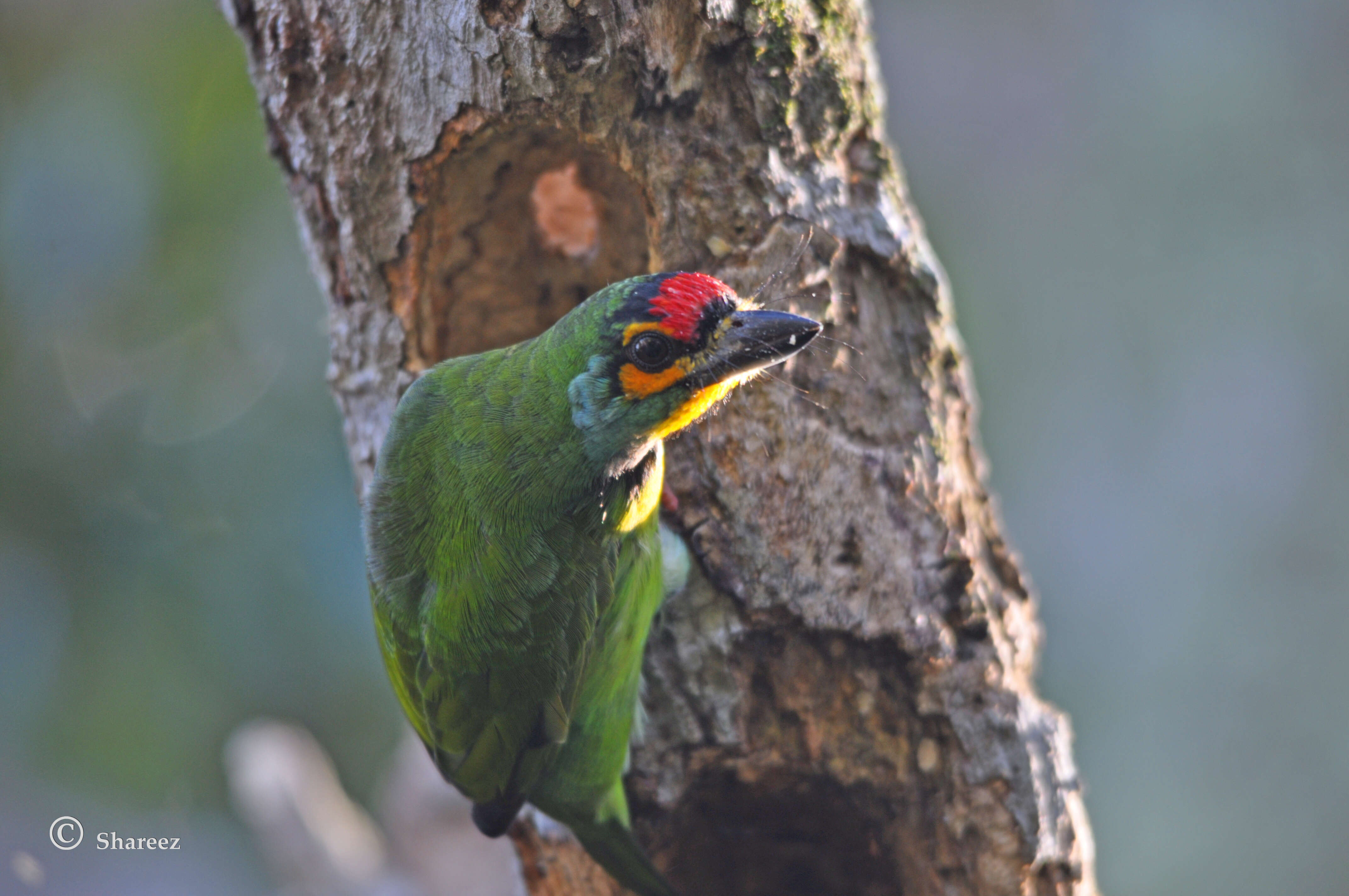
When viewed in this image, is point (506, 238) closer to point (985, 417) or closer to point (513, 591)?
point (513, 591)

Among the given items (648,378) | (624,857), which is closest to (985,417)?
(624,857)

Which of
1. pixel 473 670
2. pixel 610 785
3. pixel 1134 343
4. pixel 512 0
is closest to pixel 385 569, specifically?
pixel 473 670

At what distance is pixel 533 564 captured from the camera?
7.42 ft

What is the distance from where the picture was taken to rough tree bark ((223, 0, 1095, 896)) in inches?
86.1

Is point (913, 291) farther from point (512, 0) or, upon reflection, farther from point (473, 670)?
point (473, 670)

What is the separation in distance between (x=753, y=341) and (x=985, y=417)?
4.78 meters

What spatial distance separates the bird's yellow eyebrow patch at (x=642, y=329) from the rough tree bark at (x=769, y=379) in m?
→ 0.40

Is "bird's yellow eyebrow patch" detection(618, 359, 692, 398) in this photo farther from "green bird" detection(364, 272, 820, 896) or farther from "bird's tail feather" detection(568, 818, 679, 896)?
"bird's tail feather" detection(568, 818, 679, 896)

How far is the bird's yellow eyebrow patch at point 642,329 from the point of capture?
1917mm

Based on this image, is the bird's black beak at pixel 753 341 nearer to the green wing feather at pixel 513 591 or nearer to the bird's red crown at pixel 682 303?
the bird's red crown at pixel 682 303

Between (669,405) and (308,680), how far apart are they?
442 cm

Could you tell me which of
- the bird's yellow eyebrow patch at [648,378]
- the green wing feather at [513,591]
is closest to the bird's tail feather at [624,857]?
the green wing feather at [513,591]

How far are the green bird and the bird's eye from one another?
5 centimetres

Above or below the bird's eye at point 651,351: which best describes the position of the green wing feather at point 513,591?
below
